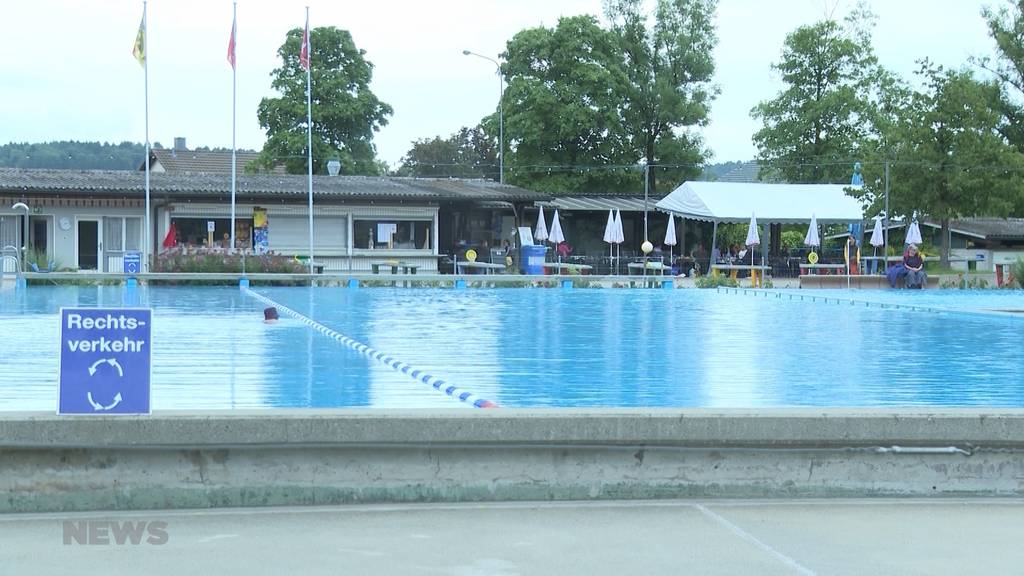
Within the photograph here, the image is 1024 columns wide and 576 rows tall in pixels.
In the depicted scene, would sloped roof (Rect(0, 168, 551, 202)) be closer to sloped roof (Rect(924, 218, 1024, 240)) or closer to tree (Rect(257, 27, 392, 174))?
tree (Rect(257, 27, 392, 174))

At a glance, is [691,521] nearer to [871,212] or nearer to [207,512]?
[207,512]

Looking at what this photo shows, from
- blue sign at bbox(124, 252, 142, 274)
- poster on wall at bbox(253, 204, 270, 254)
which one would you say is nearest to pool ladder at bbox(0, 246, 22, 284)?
blue sign at bbox(124, 252, 142, 274)

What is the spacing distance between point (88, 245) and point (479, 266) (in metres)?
13.6

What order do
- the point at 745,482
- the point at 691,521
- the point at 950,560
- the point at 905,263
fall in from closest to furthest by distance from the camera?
the point at 950,560 < the point at 691,521 < the point at 745,482 < the point at 905,263

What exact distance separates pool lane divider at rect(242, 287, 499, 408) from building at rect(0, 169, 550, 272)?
21.0 metres

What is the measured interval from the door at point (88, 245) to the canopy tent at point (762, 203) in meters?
Answer: 21.3

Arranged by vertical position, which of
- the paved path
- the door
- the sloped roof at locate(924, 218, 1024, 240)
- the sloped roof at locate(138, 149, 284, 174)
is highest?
the sloped roof at locate(138, 149, 284, 174)

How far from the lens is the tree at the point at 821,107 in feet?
199

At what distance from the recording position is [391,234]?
46031 mm

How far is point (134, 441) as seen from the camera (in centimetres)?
731

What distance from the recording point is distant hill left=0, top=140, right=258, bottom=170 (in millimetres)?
88438

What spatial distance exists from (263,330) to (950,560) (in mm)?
14697

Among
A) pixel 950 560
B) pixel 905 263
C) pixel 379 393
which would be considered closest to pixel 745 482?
pixel 950 560

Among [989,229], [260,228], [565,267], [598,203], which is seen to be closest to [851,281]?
[565,267]
